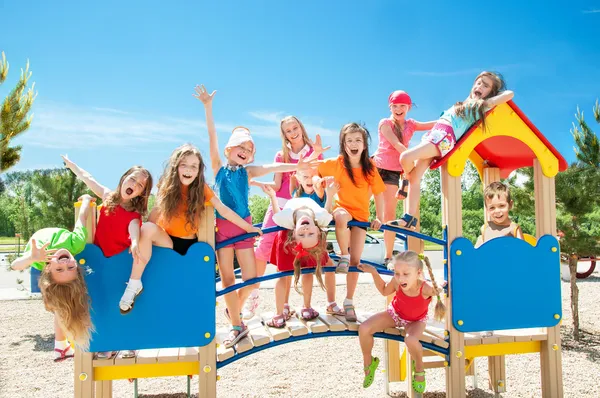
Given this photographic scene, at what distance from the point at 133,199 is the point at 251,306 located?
1649 mm

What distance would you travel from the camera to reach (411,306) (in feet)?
13.8

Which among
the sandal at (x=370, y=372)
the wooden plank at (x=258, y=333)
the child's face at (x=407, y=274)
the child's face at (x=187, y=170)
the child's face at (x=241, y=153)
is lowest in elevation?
the sandal at (x=370, y=372)

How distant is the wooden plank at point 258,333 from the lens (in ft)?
13.4

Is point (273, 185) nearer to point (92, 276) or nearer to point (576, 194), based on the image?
point (92, 276)

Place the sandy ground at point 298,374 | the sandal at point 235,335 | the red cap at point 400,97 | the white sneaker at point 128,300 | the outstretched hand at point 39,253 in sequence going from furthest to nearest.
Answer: the sandy ground at point 298,374
the red cap at point 400,97
the sandal at point 235,335
the white sneaker at point 128,300
the outstretched hand at point 39,253

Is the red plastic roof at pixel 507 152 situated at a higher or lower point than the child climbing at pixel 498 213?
higher

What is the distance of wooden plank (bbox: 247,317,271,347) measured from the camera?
4074mm

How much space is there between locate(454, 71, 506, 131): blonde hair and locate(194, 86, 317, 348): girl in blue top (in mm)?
1397

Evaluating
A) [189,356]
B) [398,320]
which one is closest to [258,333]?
[189,356]

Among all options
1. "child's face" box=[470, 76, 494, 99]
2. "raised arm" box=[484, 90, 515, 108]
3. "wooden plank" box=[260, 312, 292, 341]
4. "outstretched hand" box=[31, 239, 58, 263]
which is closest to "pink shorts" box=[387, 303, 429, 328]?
"wooden plank" box=[260, 312, 292, 341]

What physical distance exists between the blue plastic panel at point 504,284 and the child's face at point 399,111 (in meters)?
1.53

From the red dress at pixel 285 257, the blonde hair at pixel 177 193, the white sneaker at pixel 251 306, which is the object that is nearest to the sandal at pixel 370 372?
the red dress at pixel 285 257

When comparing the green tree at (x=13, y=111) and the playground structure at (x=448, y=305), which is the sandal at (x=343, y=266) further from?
the green tree at (x=13, y=111)

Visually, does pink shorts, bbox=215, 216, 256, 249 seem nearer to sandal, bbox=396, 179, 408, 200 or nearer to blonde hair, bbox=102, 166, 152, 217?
blonde hair, bbox=102, 166, 152, 217
